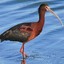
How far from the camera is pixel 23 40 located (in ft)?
39.4

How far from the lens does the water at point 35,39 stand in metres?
11.8

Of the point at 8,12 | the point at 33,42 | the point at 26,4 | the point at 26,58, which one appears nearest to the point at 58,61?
the point at 26,58

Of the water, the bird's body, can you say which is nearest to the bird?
the bird's body

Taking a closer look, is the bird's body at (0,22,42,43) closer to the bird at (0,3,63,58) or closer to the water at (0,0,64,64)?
the bird at (0,3,63,58)

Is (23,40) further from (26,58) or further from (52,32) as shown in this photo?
(52,32)

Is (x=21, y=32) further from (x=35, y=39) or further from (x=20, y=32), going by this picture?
(x=35, y=39)

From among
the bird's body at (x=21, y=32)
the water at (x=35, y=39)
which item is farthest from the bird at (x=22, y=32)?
the water at (x=35, y=39)

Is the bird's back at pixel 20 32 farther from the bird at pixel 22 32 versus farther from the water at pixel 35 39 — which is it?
the water at pixel 35 39

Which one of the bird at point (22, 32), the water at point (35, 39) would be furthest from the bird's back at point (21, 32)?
the water at point (35, 39)

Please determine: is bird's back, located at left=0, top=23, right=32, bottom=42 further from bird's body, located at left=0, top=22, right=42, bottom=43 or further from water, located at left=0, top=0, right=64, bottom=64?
water, located at left=0, top=0, right=64, bottom=64

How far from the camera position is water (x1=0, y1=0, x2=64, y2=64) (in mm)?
11836

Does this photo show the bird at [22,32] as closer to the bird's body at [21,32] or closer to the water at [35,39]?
the bird's body at [21,32]

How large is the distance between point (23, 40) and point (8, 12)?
4.72 m

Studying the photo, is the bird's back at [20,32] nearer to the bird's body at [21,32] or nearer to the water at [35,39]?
the bird's body at [21,32]
